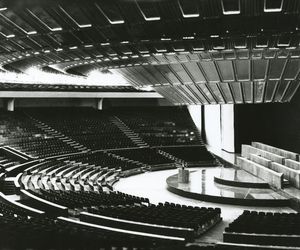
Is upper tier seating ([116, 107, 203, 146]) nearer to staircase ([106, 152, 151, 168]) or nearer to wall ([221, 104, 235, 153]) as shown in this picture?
wall ([221, 104, 235, 153])

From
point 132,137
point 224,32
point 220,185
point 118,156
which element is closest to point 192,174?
point 220,185

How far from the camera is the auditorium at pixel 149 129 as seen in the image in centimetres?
991

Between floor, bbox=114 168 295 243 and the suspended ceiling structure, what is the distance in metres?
5.48

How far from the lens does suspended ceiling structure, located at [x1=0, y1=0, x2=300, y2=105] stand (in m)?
9.80

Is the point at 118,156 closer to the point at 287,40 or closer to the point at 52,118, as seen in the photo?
the point at 52,118

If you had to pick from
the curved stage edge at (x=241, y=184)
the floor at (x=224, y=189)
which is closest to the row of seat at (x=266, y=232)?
the floor at (x=224, y=189)

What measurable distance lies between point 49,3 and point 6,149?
16.7 m

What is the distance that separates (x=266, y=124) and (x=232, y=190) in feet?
45.8

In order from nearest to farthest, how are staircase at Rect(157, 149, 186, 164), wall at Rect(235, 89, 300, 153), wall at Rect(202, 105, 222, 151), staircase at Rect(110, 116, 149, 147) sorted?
wall at Rect(235, 89, 300, 153) < staircase at Rect(157, 149, 186, 164) < staircase at Rect(110, 116, 149, 147) < wall at Rect(202, 105, 222, 151)

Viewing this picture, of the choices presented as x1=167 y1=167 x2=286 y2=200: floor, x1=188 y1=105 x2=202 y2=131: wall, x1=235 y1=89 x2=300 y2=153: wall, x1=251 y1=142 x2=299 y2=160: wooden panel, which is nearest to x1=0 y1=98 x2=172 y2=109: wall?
x1=188 y1=105 x2=202 y2=131: wall

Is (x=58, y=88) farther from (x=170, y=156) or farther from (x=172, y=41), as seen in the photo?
(x=172, y=41)

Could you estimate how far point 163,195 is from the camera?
774 inches

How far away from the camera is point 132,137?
34250 millimetres

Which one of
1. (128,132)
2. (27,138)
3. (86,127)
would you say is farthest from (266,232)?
(128,132)
